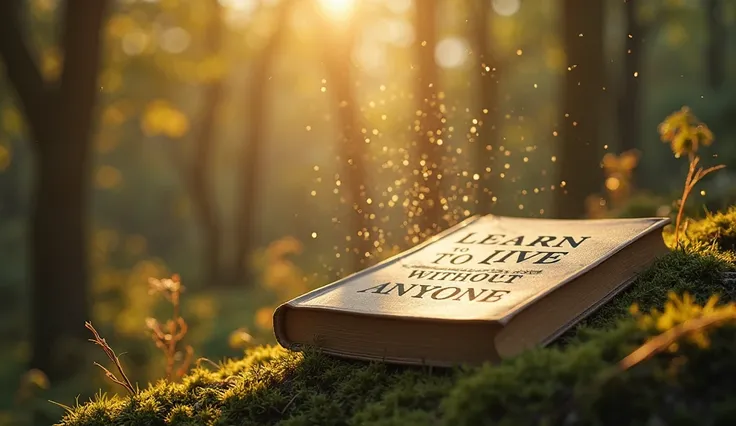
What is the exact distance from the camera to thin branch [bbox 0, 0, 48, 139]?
8867mm

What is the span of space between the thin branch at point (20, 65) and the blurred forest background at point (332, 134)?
2 cm

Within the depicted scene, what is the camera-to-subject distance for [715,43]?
20.2m

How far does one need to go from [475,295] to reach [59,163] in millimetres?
7839

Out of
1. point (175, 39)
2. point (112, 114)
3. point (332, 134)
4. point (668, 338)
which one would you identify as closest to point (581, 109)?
point (668, 338)

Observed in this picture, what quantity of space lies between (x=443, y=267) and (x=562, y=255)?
15.8 inches

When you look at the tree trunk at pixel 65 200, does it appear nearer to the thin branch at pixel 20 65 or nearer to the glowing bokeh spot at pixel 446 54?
the thin branch at pixel 20 65

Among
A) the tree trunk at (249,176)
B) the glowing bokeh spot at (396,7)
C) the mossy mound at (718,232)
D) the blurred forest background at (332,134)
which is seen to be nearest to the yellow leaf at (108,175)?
the blurred forest background at (332,134)

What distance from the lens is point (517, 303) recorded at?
2.19 meters

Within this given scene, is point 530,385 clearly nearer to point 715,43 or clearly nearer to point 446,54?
point 446,54

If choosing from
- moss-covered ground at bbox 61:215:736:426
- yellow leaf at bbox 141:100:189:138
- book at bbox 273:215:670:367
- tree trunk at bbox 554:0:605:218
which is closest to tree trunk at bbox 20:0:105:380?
yellow leaf at bbox 141:100:189:138

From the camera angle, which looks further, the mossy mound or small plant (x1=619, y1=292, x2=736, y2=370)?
the mossy mound

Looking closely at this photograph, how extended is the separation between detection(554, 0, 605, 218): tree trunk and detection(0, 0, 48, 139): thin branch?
5.74m

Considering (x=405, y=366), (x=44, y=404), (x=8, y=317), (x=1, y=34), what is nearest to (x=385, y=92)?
(x=405, y=366)

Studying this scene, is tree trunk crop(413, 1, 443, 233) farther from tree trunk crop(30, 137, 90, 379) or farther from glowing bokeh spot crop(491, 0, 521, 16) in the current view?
glowing bokeh spot crop(491, 0, 521, 16)
